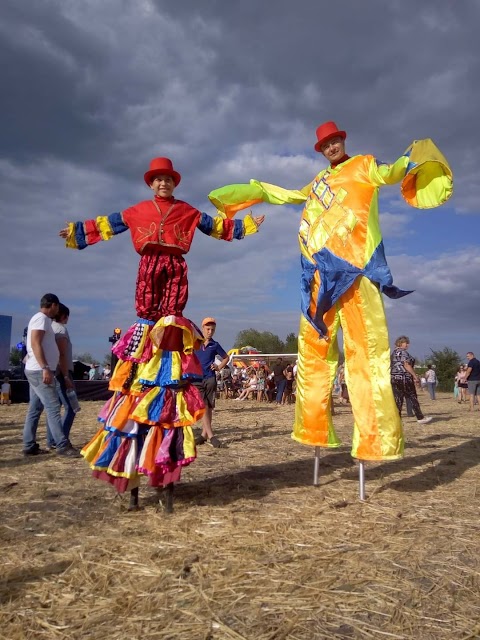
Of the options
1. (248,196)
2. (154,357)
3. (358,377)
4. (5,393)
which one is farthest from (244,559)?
(5,393)

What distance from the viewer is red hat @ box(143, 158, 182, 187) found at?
3955mm

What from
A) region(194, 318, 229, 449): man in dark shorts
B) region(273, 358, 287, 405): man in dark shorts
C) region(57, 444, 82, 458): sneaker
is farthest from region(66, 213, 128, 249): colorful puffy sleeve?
region(273, 358, 287, 405): man in dark shorts

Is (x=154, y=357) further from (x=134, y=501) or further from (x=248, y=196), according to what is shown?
(x=248, y=196)

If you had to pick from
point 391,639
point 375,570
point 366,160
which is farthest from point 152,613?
point 366,160

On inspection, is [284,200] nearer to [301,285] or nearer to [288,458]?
[301,285]

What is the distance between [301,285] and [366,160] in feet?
3.83

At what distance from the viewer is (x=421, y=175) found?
12.9 ft

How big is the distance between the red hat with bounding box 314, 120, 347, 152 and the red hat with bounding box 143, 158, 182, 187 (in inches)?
50.9

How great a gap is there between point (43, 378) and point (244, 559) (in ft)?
13.5

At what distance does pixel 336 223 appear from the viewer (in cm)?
416

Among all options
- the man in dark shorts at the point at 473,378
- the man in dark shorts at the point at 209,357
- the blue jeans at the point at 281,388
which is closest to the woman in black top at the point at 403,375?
the man in dark shorts at the point at 209,357

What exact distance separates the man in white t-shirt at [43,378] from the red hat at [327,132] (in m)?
3.82

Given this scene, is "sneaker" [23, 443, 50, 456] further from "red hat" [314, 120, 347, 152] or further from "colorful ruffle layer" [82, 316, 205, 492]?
"red hat" [314, 120, 347, 152]

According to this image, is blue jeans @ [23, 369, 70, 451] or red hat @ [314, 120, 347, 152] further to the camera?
blue jeans @ [23, 369, 70, 451]
